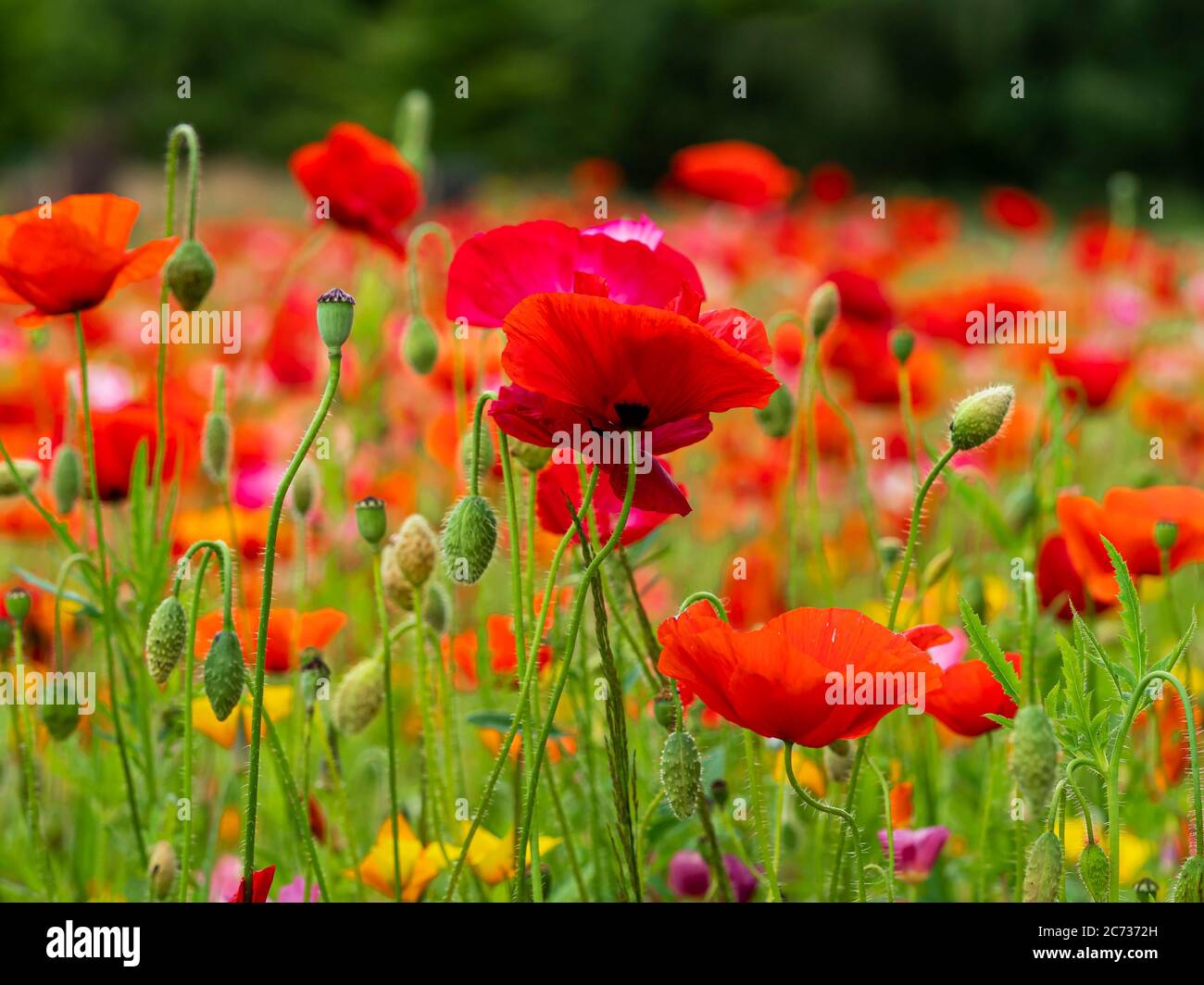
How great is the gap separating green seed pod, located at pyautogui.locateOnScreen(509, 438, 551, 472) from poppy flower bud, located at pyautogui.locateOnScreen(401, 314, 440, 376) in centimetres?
39

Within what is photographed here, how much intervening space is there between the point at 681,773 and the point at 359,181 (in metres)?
0.88

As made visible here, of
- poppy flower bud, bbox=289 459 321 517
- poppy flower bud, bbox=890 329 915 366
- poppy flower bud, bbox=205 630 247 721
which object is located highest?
poppy flower bud, bbox=890 329 915 366

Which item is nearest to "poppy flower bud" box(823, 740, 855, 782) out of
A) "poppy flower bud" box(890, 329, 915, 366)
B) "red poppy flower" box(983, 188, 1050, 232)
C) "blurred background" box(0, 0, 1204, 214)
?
"poppy flower bud" box(890, 329, 915, 366)

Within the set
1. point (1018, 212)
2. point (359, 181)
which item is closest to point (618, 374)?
point (359, 181)

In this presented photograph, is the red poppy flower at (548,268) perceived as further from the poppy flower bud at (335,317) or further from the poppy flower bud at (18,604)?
the poppy flower bud at (18,604)

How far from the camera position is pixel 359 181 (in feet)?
4.71

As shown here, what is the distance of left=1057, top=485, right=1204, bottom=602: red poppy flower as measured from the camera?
1.03 m

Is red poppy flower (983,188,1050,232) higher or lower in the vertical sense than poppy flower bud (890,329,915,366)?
higher

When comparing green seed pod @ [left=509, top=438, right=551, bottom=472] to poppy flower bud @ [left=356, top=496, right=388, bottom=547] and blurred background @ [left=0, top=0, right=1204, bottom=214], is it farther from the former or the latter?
blurred background @ [left=0, top=0, right=1204, bottom=214]

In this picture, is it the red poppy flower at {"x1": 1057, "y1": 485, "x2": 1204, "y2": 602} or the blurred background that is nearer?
the red poppy flower at {"x1": 1057, "y1": 485, "x2": 1204, "y2": 602}

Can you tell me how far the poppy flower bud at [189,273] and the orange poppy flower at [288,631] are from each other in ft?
0.83

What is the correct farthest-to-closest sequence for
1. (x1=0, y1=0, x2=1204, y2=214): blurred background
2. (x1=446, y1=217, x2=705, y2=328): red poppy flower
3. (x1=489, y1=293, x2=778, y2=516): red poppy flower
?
(x1=0, y1=0, x2=1204, y2=214): blurred background
(x1=446, y1=217, x2=705, y2=328): red poppy flower
(x1=489, y1=293, x2=778, y2=516): red poppy flower

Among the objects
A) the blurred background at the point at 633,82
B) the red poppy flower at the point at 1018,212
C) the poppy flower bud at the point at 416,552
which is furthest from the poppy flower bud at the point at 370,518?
the blurred background at the point at 633,82

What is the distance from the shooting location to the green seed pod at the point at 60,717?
3.43ft
